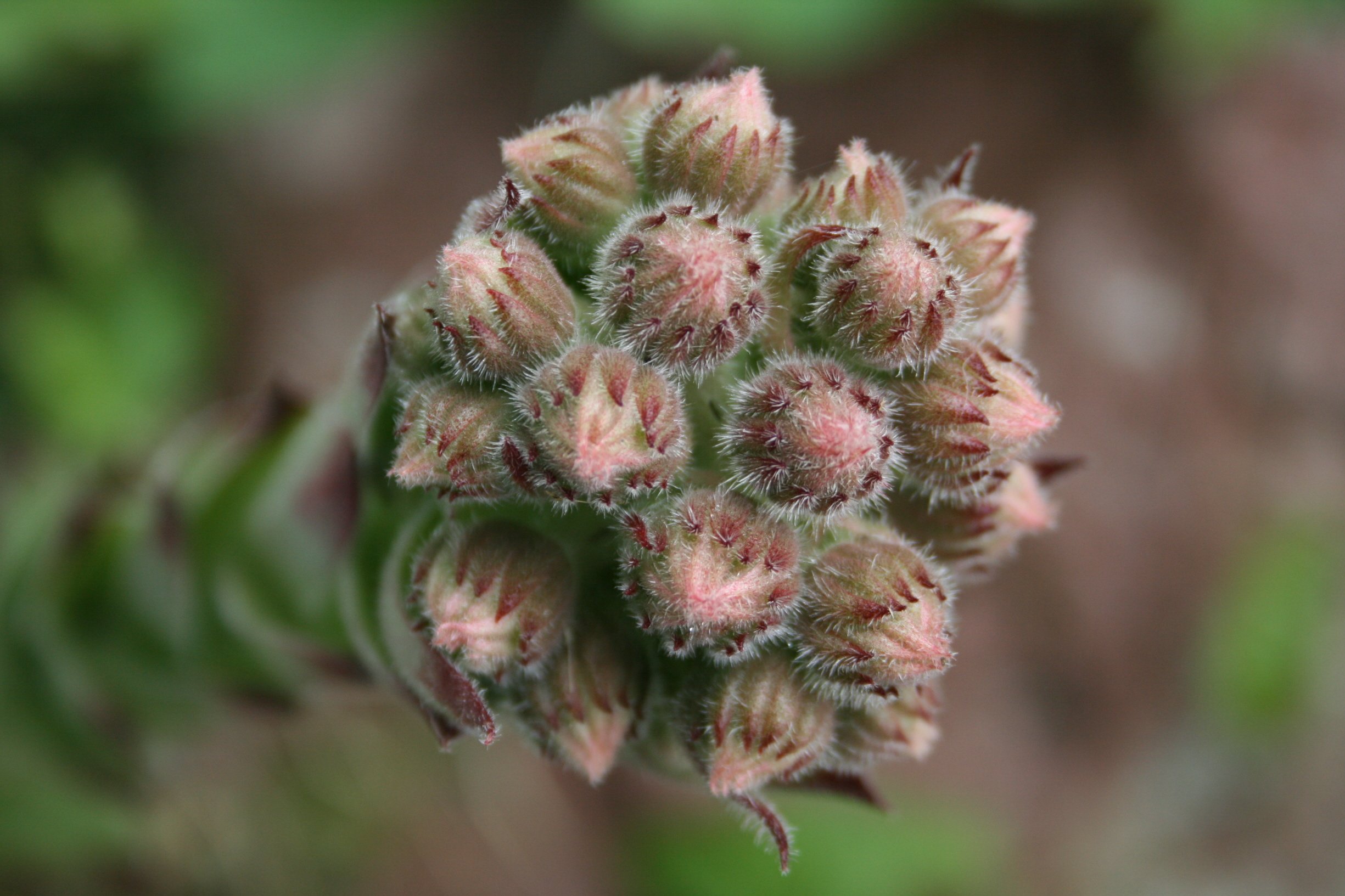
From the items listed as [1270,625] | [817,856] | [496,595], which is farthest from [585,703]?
[1270,625]

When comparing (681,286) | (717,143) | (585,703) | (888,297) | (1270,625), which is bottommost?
(585,703)

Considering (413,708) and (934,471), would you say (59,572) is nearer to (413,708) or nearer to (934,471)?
(413,708)

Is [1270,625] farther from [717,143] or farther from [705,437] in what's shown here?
[717,143]

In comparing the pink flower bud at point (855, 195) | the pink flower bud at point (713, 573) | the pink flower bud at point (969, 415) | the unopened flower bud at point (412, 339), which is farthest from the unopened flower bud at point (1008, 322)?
the unopened flower bud at point (412, 339)

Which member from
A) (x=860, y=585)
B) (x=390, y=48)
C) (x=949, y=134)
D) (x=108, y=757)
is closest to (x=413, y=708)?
(x=860, y=585)

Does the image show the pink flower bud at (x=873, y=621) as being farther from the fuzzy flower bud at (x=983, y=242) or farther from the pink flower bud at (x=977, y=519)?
the fuzzy flower bud at (x=983, y=242)
